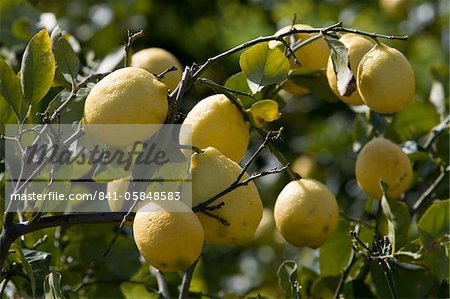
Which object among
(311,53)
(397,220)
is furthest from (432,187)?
(311,53)

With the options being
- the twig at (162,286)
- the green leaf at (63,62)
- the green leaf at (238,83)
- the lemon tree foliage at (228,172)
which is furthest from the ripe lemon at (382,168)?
the green leaf at (63,62)

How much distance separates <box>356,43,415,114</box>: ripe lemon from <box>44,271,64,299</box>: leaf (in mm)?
401

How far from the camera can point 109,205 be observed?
109 centimetres

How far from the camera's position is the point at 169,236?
894 millimetres

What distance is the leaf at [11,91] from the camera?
0.98 meters

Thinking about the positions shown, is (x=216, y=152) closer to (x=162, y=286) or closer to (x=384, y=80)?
(x=384, y=80)

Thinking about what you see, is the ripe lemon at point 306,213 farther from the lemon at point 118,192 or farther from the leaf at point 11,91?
the leaf at point 11,91

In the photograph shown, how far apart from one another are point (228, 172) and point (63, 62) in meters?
0.26

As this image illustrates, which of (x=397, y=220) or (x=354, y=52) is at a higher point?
(x=354, y=52)

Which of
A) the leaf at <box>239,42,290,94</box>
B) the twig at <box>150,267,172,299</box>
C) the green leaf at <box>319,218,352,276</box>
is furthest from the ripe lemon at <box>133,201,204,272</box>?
the green leaf at <box>319,218,352,276</box>

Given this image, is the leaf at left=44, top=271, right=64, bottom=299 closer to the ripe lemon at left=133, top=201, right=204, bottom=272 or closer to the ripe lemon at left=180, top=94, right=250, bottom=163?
the ripe lemon at left=133, top=201, right=204, bottom=272

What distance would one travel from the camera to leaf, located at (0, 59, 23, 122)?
3.20ft

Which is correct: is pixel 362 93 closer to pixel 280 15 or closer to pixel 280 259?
pixel 280 259

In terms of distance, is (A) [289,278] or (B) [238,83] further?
(B) [238,83]
